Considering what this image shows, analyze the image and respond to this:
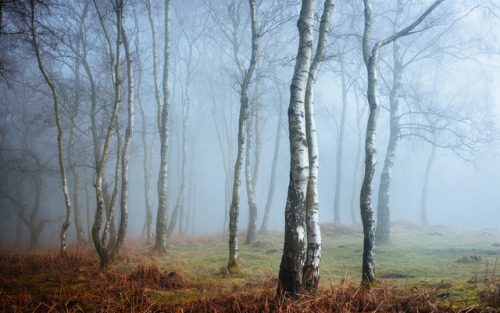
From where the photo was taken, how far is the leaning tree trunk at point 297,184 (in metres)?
4.07

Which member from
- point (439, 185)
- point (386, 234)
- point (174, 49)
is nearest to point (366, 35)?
point (386, 234)

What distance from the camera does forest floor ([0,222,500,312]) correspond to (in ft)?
11.5

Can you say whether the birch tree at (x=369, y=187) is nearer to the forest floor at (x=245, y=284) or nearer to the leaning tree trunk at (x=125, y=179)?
the forest floor at (x=245, y=284)

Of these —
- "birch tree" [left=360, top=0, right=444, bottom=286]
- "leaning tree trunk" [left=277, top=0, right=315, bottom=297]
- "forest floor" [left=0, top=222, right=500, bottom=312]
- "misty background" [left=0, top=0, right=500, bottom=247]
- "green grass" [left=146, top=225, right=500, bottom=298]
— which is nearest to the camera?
"forest floor" [left=0, top=222, right=500, bottom=312]

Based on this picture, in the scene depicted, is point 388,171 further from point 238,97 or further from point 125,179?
point 238,97

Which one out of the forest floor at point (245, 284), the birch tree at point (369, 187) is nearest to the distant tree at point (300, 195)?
the forest floor at point (245, 284)

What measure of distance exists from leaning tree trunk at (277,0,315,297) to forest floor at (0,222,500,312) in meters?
0.27

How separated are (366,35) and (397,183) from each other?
5711 cm

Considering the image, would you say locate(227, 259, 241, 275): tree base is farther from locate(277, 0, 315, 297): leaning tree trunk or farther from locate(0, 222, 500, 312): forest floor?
locate(277, 0, 315, 297): leaning tree trunk

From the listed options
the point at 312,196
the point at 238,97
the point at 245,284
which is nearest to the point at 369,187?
the point at 312,196

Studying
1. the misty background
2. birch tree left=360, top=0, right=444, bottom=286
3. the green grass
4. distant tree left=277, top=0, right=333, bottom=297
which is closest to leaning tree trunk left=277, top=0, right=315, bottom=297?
distant tree left=277, top=0, right=333, bottom=297

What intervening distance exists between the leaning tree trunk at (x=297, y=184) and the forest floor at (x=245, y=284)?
0.89 ft

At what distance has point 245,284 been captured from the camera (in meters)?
6.01

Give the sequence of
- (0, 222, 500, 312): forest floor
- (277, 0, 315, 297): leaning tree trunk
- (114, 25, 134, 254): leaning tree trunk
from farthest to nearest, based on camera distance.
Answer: (114, 25, 134, 254): leaning tree trunk < (277, 0, 315, 297): leaning tree trunk < (0, 222, 500, 312): forest floor
